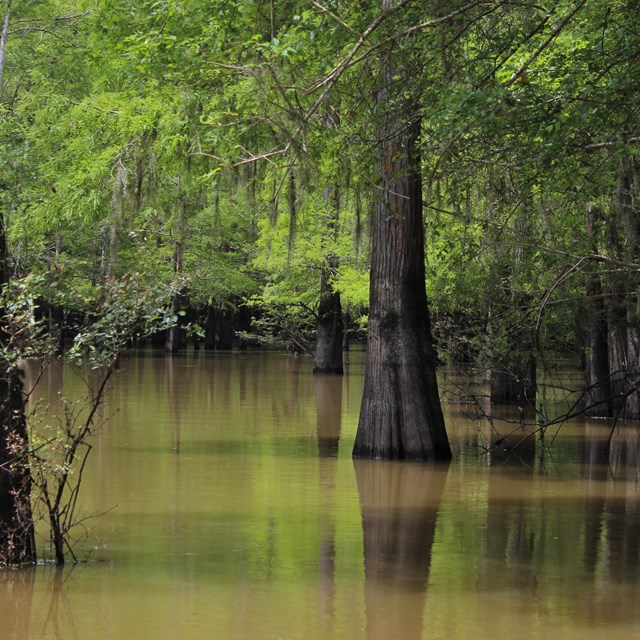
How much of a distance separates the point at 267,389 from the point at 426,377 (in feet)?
48.2

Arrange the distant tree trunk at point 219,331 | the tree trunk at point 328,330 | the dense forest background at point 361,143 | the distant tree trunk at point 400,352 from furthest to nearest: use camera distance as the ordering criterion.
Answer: the distant tree trunk at point 219,331 < the tree trunk at point 328,330 < the distant tree trunk at point 400,352 < the dense forest background at point 361,143

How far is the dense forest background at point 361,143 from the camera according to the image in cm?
1013

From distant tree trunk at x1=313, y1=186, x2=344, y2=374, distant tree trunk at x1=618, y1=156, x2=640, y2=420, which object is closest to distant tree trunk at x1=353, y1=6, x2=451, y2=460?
distant tree trunk at x1=618, y1=156, x2=640, y2=420

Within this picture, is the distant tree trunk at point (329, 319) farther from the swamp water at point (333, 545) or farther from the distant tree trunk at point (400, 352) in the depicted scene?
the distant tree trunk at point (400, 352)

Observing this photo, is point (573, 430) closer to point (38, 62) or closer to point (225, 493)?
point (225, 493)

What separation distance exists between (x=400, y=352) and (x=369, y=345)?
0.50 m

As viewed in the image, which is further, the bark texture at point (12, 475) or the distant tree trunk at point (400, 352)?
the distant tree trunk at point (400, 352)

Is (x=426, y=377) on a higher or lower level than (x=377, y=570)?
higher

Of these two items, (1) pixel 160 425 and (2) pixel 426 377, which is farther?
(1) pixel 160 425

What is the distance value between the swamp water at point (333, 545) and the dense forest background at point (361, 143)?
209cm

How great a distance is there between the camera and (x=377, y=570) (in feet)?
31.9

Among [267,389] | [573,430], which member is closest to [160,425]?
[573,430]

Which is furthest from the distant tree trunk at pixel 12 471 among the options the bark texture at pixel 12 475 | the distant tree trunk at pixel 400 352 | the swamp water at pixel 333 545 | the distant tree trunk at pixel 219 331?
the distant tree trunk at pixel 219 331

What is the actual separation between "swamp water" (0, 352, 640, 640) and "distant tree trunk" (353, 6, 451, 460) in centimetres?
50
